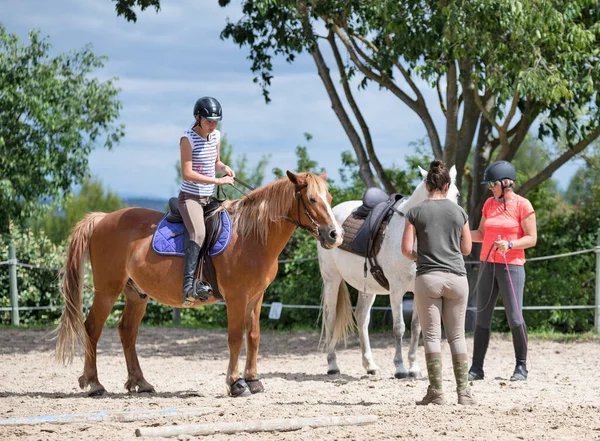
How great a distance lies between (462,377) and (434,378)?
21cm

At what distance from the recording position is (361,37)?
11891 mm

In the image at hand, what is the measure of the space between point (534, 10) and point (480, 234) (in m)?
3.21

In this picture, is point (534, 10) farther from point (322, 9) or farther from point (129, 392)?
point (129, 392)

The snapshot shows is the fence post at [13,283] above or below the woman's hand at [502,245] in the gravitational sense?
below

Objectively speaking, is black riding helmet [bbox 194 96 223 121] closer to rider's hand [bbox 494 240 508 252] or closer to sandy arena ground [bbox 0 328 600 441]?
sandy arena ground [bbox 0 328 600 441]

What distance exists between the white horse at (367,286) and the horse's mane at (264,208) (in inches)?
59.0

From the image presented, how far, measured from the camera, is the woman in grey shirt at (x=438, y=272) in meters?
5.55

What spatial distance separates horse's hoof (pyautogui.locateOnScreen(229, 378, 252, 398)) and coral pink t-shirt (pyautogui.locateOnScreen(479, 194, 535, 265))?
2.60 metres

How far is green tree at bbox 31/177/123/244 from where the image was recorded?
37.7m

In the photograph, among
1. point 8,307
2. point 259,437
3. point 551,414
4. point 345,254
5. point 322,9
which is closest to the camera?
point 259,437

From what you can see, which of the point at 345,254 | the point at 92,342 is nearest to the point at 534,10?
the point at 345,254

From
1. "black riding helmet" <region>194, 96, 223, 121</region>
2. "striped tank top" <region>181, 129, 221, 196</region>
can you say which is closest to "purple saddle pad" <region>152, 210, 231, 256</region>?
"striped tank top" <region>181, 129, 221, 196</region>

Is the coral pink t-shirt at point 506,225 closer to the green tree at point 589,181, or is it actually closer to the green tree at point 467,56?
the green tree at point 467,56

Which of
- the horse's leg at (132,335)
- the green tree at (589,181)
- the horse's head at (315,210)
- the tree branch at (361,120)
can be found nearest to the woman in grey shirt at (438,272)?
the horse's head at (315,210)
